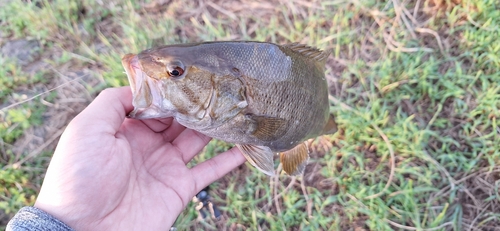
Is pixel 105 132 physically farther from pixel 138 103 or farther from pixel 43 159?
pixel 43 159

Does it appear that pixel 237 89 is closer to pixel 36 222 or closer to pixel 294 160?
pixel 294 160

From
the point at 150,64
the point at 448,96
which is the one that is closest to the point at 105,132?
the point at 150,64

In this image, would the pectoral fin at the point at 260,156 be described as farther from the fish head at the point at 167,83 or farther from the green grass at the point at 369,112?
the green grass at the point at 369,112

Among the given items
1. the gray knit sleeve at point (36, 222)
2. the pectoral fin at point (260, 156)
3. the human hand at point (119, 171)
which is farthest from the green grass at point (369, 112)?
the gray knit sleeve at point (36, 222)

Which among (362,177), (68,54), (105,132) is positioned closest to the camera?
(105,132)

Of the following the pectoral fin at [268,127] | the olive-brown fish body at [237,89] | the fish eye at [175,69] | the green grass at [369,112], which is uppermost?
the fish eye at [175,69]
